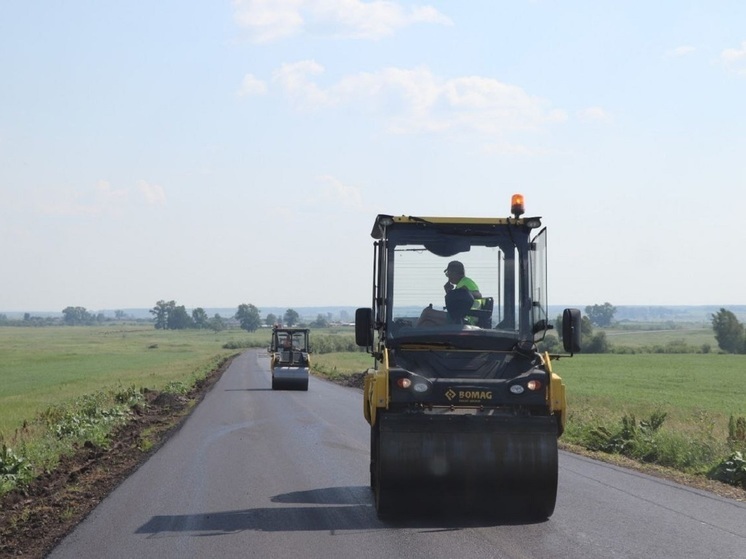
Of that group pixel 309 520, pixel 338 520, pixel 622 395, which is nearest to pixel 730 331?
pixel 622 395

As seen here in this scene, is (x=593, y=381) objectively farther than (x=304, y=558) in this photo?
Yes

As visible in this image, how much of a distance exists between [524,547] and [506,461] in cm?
101

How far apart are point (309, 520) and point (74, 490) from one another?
13.3 feet

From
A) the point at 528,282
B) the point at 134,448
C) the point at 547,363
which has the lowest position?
the point at 134,448

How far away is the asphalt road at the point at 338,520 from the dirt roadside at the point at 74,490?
26cm

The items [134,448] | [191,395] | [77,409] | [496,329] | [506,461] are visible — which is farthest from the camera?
[191,395]

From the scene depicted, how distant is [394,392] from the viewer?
355 inches

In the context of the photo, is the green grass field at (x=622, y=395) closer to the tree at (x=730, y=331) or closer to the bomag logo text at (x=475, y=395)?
the bomag logo text at (x=475, y=395)

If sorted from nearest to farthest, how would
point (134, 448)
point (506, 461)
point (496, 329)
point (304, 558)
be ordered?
point (304, 558) → point (506, 461) → point (496, 329) → point (134, 448)

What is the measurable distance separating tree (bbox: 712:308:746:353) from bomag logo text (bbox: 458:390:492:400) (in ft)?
316

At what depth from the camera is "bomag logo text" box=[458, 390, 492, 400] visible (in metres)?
8.95

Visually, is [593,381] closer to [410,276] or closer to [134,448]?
[134,448]

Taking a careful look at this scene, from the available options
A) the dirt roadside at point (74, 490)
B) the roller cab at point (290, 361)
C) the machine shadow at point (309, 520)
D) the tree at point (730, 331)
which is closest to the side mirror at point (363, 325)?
the machine shadow at point (309, 520)

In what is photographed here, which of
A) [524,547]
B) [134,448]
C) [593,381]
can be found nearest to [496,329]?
[524,547]
